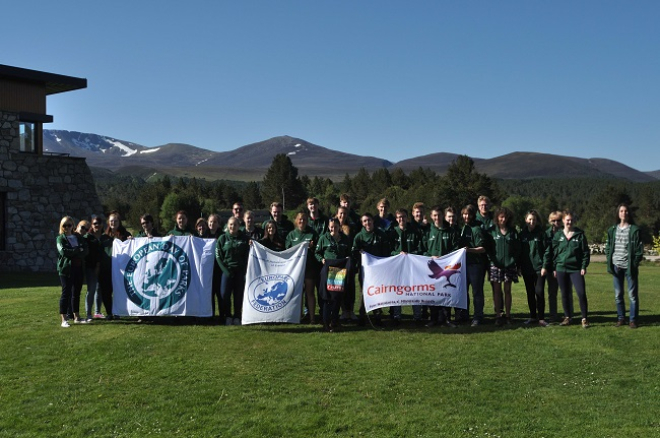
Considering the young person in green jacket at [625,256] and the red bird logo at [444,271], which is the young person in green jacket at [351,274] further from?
the young person in green jacket at [625,256]

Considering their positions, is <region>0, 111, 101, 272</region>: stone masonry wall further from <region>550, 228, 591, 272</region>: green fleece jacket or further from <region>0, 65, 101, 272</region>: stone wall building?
<region>550, 228, 591, 272</region>: green fleece jacket

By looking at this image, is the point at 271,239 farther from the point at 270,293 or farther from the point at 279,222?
the point at 270,293

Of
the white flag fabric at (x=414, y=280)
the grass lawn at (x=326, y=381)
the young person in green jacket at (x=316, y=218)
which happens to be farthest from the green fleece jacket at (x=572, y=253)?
the young person in green jacket at (x=316, y=218)

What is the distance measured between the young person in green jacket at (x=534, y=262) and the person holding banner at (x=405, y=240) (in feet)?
5.73

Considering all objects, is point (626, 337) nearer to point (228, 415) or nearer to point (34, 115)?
point (228, 415)

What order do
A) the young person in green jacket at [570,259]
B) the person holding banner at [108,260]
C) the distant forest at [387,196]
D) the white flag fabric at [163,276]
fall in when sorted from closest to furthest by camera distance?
1. the young person in green jacket at [570,259]
2. the white flag fabric at [163,276]
3. the person holding banner at [108,260]
4. the distant forest at [387,196]

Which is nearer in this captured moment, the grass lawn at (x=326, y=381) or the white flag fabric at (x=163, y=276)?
the grass lawn at (x=326, y=381)

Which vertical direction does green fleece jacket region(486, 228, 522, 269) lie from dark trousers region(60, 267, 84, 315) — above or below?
above

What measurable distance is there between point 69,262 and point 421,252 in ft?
19.7

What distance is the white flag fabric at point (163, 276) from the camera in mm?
12211

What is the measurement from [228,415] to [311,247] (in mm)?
4806

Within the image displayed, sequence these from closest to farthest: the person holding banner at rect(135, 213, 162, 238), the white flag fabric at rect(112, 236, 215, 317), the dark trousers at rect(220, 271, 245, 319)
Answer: the dark trousers at rect(220, 271, 245, 319) → the white flag fabric at rect(112, 236, 215, 317) → the person holding banner at rect(135, 213, 162, 238)

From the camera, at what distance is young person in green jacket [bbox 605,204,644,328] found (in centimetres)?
1140

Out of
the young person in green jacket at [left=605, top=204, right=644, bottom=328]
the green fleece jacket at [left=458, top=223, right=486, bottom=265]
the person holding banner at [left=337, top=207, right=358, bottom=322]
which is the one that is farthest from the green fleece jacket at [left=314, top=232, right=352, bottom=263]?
the young person in green jacket at [left=605, top=204, right=644, bottom=328]
